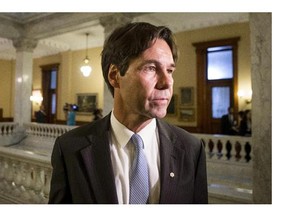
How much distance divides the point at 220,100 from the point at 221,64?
1459mm

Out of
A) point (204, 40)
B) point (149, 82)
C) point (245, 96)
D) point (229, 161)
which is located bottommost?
point (229, 161)

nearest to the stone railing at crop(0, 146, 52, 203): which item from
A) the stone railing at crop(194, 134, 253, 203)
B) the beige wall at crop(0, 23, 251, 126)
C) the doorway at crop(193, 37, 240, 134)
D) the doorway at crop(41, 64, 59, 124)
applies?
the beige wall at crop(0, 23, 251, 126)

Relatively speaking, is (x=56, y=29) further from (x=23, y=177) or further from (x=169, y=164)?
(x=169, y=164)

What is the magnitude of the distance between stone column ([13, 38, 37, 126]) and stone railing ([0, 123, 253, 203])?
1.88 m

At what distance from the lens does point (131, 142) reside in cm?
150

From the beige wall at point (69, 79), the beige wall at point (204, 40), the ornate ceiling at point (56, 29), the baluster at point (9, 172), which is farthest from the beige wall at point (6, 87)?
the beige wall at point (204, 40)

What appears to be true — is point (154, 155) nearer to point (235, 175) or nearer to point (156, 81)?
point (156, 81)

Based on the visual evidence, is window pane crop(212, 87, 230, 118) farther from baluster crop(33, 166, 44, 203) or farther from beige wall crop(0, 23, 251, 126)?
baluster crop(33, 166, 44, 203)

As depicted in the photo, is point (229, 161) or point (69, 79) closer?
point (229, 161)

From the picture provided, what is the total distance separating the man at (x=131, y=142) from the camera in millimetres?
1366

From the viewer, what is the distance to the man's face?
4.50 ft

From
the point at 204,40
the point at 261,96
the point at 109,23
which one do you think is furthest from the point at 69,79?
the point at 261,96
